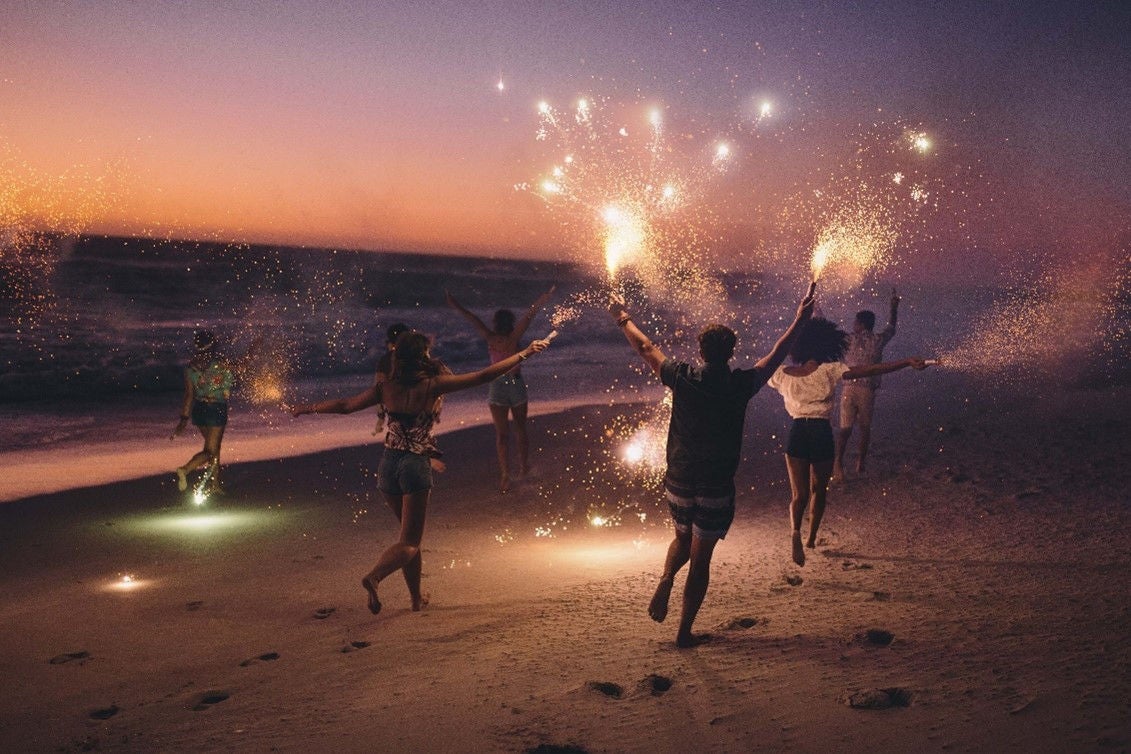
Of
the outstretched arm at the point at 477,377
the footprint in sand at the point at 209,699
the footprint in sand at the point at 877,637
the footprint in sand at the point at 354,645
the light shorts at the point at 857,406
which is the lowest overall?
the footprint in sand at the point at 354,645

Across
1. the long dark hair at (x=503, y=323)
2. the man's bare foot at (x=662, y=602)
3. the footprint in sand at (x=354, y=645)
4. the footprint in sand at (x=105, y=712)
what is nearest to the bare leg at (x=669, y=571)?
the man's bare foot at (x=662, y=602)

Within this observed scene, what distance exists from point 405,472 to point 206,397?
17.2ft

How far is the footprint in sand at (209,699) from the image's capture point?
430 cm

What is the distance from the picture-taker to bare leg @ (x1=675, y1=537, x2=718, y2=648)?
482 centimetres

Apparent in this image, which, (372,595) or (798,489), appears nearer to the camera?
(372,595)

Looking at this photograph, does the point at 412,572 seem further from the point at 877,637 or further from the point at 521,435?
the point at 521,435

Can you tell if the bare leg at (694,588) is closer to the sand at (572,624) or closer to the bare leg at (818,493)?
the sand at (572,624)

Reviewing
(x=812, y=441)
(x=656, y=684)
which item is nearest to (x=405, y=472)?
(x=656, y=684)

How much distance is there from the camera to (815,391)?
6898 millimetres

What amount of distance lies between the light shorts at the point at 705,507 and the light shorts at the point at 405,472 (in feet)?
5.85

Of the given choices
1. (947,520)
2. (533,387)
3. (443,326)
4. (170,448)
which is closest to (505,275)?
(443,326)

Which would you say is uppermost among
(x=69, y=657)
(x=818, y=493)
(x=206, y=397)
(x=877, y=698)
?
(x=206, y=397)

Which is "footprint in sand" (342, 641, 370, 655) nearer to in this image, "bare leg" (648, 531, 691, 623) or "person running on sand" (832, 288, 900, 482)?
"bare leg" (648, 531, 691, 623)

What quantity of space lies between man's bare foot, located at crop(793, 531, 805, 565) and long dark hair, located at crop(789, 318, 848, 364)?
1446 millimetres
